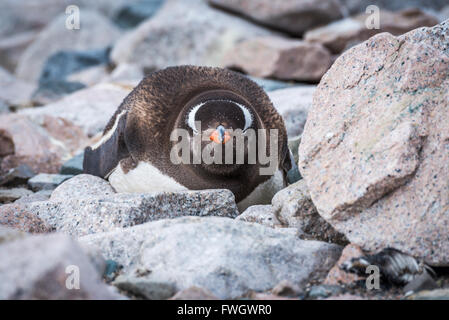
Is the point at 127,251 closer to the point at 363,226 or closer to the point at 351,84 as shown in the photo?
the point at 363,226

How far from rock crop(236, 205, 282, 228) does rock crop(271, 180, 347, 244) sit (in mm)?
47

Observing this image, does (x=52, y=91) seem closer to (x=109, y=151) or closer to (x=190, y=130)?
(x=109, y=151)

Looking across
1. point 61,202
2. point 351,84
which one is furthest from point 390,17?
point 61,202

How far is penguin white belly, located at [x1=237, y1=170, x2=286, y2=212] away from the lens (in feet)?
14.5

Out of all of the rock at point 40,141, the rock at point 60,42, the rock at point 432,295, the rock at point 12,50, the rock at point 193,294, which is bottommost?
the rock at point 432,295

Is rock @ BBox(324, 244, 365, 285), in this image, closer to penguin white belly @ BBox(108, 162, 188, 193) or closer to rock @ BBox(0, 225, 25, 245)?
rock @ BBox(0, 225, 25, 245)

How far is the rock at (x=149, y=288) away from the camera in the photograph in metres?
2.55

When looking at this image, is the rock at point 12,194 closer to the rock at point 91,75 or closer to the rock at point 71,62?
the rock at point 91,75

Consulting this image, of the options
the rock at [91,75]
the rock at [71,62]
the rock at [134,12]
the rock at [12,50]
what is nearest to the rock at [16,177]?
the rock at [91,75]

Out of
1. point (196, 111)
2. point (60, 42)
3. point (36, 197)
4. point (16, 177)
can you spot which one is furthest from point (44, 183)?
point (60, 42)

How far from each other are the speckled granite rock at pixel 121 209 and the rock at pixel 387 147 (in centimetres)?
76

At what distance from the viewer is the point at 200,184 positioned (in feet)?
13.8

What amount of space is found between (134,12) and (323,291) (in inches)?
519

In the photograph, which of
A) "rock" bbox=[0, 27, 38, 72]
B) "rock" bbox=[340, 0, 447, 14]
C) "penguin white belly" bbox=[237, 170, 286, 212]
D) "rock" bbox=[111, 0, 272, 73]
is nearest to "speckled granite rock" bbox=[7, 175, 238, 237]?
"penguin white belly" bbox=[237, 170, 286, 212]
